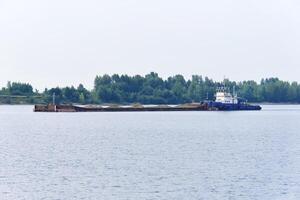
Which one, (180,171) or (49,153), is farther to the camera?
(49,153)

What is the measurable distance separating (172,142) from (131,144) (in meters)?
5.68

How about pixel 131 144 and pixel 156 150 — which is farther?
pixel 131 144

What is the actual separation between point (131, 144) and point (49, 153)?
14440mm

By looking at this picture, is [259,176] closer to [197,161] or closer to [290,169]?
[290,169]

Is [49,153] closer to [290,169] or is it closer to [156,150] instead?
[156,150]

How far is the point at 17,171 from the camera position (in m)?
58.3

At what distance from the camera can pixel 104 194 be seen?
157 ft

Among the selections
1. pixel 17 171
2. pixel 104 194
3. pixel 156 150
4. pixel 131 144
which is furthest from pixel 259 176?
pixel 131 144

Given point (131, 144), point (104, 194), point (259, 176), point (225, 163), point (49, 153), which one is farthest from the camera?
point (131, 144)

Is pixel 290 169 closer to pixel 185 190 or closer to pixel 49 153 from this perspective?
pixel 185 190

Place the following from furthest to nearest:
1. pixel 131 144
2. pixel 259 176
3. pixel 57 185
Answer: pixel 131 144, pixel 259 176, pixel 57 185

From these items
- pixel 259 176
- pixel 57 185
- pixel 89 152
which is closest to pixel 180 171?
pixel 259 176

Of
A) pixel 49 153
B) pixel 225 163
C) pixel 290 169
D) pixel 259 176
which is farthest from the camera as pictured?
pixel 49 153

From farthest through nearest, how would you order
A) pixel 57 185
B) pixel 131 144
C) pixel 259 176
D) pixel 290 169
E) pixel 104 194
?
pixel 131 144 → pixel 290 169 → pixel 259 176 → pixel 57 185 → pixel 104 194
